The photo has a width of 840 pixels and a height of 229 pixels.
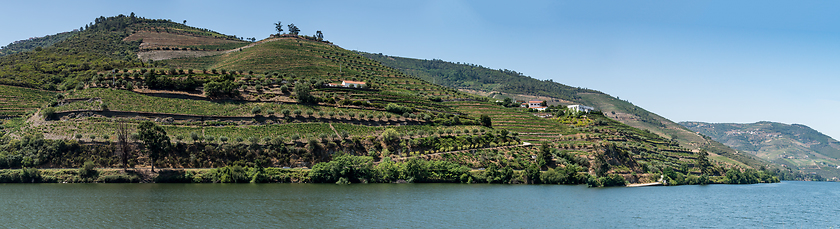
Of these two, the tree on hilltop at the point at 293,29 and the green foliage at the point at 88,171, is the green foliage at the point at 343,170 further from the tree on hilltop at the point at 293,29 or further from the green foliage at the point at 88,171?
the tree on hilltop at the point at 293,29

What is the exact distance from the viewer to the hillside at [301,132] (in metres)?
75.6

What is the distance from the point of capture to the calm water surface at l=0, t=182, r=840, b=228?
40688mm

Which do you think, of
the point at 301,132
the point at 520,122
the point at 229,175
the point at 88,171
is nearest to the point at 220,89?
the point at 301,132

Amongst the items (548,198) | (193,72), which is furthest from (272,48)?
(548,198)

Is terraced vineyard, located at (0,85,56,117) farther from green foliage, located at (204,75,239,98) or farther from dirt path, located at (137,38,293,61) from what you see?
dirt path, located at (137,38,293,61)

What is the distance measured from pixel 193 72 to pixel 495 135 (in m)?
72.9

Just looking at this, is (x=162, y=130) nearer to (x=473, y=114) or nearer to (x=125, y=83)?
(x=125, y=83)

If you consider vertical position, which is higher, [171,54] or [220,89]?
[171,54]

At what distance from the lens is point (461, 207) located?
51312 millimetres

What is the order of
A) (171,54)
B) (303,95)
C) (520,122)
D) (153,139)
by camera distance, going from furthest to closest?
(171,54), (520,122), (303,95), (153,139)

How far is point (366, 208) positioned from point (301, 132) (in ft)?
141

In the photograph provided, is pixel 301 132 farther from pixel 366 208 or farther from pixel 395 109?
pixel 366 208

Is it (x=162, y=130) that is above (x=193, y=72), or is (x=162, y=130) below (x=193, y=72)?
below

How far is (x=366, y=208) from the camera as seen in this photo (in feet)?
158
